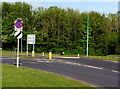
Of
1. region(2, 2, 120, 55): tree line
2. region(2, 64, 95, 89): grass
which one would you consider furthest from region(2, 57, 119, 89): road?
region(2, 2, 120, 55): tree line

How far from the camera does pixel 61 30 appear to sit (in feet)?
198

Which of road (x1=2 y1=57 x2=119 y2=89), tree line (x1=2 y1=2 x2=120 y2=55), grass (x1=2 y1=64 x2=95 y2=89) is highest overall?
tree line (x1=2 y1=2 x2=120 y2=55)

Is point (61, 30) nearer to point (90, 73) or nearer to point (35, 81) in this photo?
point (90, 73)

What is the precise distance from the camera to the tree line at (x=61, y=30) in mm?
59344

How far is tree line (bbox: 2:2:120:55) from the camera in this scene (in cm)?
5934

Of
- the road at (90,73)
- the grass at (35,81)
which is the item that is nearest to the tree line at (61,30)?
the road at (90,73)

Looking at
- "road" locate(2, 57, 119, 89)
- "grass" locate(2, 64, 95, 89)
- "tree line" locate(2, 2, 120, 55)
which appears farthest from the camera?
"tree line" locate(2, 2, 120, 55)

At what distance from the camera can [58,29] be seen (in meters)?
59.7

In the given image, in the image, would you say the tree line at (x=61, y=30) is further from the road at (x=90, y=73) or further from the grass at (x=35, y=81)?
the grass at (x=35, y=81)

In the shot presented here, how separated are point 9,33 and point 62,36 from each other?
13.4 metres

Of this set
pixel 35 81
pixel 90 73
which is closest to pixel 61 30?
pixel 90 73

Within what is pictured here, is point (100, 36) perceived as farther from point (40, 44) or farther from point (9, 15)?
point (9, 15)

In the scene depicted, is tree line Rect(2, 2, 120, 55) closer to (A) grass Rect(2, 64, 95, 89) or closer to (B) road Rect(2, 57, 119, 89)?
(B) road Rect(2, 57, 119, 89)

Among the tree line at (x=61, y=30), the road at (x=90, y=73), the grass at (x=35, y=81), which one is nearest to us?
the grass at (x=35, y=81)
